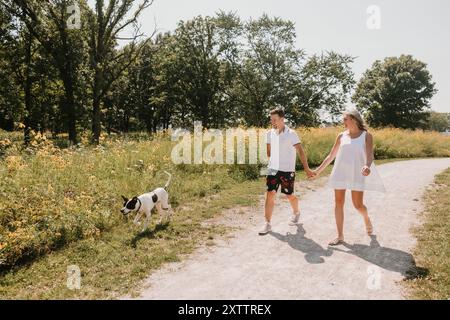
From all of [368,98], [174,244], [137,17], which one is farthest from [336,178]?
[368,98]

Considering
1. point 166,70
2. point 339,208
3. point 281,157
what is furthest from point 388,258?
point 166,70

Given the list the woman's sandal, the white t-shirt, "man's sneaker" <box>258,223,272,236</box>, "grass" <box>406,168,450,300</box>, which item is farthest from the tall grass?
"grass" <box>406,168,450,300</box>

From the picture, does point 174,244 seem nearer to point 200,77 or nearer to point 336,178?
point 336,178

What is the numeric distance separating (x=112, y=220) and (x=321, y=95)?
31219mm

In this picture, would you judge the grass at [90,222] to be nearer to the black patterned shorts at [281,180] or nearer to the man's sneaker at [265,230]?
the man's sneaker at [265,230]

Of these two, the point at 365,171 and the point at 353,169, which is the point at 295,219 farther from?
the point at 365,171

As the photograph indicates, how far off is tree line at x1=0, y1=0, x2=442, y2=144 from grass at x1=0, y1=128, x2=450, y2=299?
1559 centimetres

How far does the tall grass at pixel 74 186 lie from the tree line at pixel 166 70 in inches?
561

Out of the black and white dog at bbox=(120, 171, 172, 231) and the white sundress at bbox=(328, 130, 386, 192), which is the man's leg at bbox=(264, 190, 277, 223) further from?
the black and white dog at bbox=(120, 171, 172, 231)

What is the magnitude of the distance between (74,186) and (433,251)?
309 inches

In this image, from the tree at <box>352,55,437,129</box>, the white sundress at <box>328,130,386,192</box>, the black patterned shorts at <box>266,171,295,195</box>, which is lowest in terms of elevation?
the black patterned shorts at <box>266,171,295,195</box>

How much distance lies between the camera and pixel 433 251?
237 inches

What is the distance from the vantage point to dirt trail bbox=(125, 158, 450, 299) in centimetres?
476

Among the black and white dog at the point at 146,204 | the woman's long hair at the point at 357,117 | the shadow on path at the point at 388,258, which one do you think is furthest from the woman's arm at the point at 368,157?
the black and white dog at the point at 146,204
